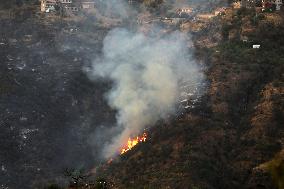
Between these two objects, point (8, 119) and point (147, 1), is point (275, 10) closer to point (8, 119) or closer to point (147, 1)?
point (147, 1)

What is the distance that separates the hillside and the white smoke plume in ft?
17.1

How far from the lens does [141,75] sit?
326 feet

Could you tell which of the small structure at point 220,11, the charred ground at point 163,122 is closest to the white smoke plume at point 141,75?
the charred ground at point 163,122

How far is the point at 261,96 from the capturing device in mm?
82062

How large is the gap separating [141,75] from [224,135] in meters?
28.0

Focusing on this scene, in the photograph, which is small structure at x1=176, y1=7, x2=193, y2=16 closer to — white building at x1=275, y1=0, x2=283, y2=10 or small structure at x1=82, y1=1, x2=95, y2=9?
small structure at x1=82, y1=1, x2=95, y2=9

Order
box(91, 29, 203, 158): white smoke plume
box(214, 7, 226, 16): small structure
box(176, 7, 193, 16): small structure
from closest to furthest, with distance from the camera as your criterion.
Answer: box(91, 29, 203, 158): white smoke plume, box(214, 7, 226, 16): small structure, box(176, 7, 193, 16): small structure

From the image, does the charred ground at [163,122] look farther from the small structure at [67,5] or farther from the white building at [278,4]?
the small structure at [67,5]

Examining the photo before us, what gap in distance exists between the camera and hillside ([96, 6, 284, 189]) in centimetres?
6769

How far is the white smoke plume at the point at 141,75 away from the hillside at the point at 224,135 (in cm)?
523

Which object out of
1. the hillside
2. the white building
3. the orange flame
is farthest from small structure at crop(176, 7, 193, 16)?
the orange flame

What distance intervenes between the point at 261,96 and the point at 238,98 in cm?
384

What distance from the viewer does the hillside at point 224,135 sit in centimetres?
6769

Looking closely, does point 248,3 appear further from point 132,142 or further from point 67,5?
point 132,142
